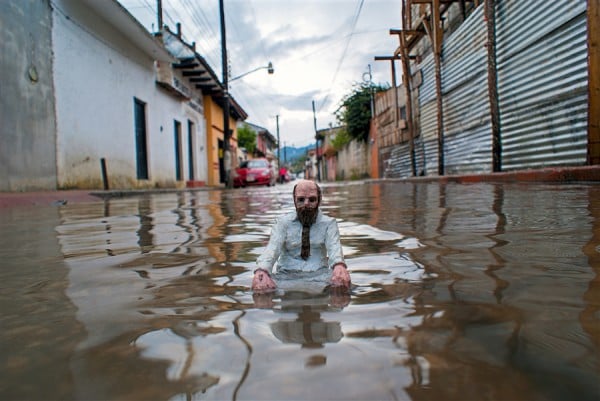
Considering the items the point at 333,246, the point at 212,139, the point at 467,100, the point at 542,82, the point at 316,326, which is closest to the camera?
the point at 316,326

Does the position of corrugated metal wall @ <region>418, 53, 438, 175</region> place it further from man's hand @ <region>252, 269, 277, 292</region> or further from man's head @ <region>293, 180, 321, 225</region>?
man's hand @ <region>252, 269, 277, 292</region>

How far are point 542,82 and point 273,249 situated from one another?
24.7 ft

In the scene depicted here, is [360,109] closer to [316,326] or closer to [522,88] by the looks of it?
[522,88]

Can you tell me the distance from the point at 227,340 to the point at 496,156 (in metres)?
9.16

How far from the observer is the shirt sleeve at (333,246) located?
180 cm

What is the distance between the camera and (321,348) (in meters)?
1.08

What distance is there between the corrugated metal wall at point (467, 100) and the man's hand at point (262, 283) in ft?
30.3

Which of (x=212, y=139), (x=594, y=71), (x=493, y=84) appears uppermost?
(x=212, y=139)

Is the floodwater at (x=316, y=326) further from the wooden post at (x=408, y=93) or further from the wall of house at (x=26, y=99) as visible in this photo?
the wooden post at (x=408, y=93)

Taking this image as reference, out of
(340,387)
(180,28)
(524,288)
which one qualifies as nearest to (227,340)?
(340,387)

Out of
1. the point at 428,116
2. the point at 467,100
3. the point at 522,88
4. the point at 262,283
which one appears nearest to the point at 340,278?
the point at 262,283

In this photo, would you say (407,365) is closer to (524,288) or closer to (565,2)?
(524,288)

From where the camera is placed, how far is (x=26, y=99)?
8242mm

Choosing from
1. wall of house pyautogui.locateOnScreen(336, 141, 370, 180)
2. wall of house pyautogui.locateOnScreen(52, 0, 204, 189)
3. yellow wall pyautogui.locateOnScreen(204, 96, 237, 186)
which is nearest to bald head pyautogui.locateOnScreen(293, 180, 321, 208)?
wall of house pyautogui.locateOnScreen(52, 0, 204, 189)
